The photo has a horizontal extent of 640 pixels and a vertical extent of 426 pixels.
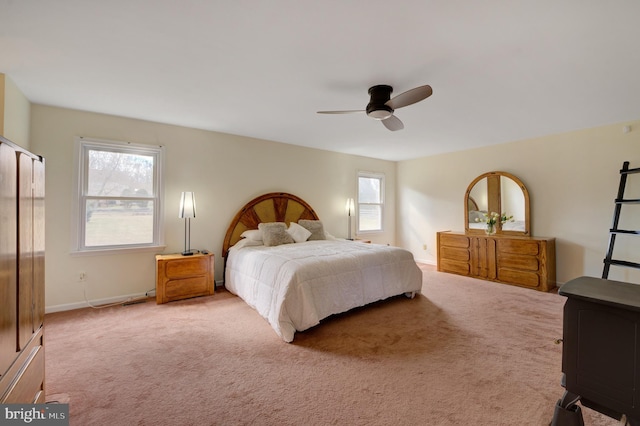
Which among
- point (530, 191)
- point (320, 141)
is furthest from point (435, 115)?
point (530, 191)

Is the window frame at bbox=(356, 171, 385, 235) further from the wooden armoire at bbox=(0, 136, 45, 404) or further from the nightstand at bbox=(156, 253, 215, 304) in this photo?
the wooden armoire at bbox=(0, 136, 45, 404)

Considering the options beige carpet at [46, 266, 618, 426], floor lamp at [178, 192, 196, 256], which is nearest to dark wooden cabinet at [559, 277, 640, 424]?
beige carpet at [46, 266, 618, 426]

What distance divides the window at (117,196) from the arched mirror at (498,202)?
5488 millimetres

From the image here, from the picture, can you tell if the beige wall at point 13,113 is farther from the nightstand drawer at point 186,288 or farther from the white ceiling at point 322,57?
the nightstand drawer at point 186,288

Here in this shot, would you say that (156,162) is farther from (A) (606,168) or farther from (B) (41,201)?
(A) (606,168)

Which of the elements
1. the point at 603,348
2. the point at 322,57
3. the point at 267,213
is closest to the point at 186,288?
the point at 267,213

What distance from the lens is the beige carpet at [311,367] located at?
1668mm

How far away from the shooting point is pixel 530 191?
466 cm

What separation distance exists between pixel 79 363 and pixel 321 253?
7.98 ft

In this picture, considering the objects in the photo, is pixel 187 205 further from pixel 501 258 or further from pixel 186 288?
pixel 501 258

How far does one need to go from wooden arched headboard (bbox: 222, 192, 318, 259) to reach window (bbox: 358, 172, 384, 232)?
1.43m

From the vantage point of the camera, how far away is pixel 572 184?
13.8ft

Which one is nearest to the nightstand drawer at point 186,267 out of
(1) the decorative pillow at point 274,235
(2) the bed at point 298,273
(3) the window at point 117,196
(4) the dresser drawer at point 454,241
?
(2) the bed at point 298,273

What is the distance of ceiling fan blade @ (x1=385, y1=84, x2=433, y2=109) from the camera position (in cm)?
225
